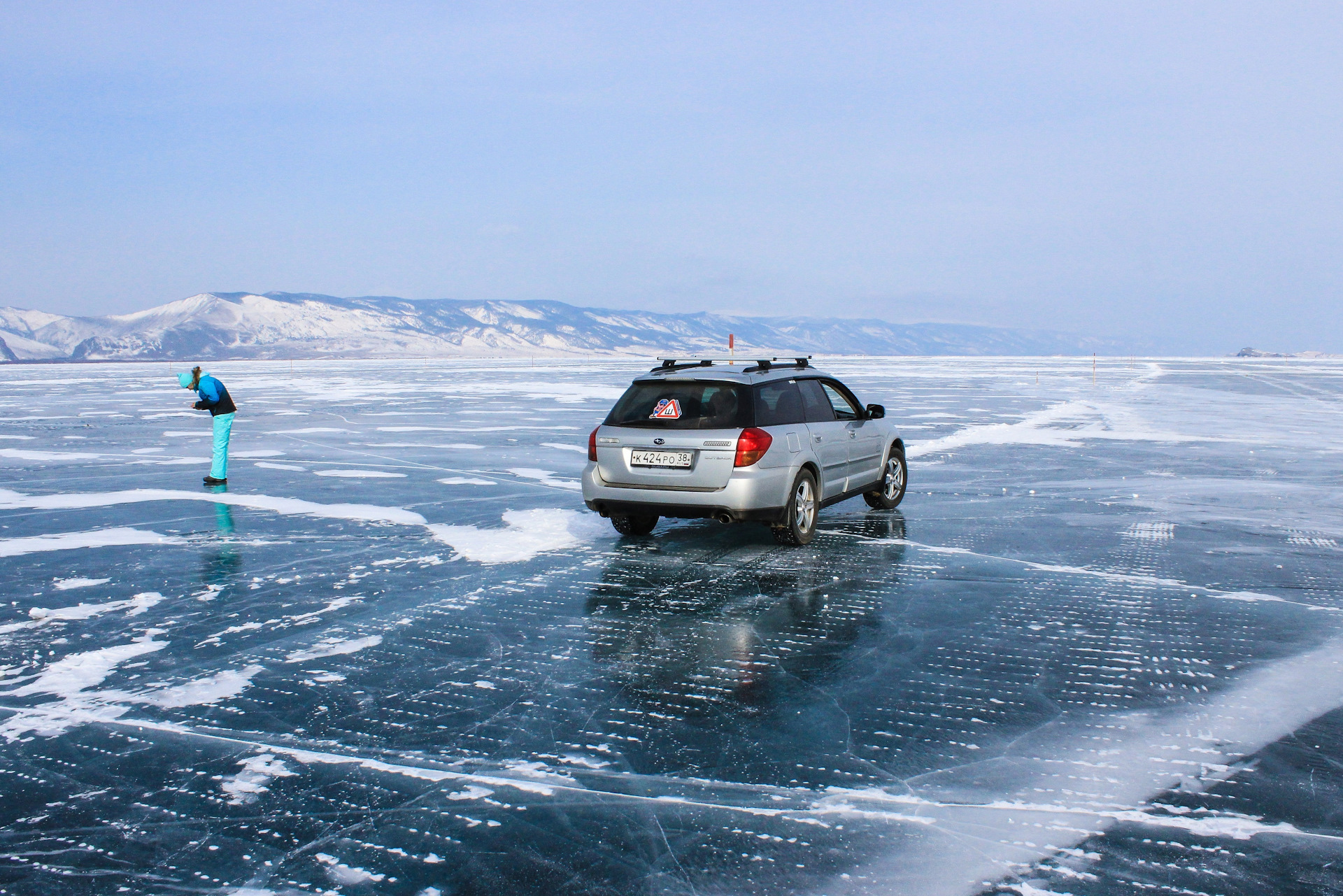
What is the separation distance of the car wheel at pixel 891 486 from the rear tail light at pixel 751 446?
266 cm

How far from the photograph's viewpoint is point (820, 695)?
524cm

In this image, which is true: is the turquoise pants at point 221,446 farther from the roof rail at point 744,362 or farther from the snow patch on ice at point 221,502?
the roof rail at point 744,362

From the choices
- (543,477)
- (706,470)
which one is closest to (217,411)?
(543,477)

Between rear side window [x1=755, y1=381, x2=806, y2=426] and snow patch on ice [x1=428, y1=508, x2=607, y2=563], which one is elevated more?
rear side window [x1=755, y1=381, x2=806, y2=426]

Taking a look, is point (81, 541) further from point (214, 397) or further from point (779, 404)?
point (779, 404)

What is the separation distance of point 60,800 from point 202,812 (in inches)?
23.8

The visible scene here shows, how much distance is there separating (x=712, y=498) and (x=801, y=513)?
1.03m

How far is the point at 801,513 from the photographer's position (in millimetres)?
9172

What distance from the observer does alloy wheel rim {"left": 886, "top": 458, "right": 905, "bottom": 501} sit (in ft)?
36.4

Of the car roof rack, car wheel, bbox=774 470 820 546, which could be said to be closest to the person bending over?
the car roof rack

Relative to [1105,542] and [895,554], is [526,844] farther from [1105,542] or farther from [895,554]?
[1105,542]

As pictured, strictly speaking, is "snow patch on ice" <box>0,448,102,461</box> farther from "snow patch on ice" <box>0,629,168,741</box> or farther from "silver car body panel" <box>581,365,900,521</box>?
"snow patch on ice" <box>0,629,168,741</box>

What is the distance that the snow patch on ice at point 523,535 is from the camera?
28.8 feet

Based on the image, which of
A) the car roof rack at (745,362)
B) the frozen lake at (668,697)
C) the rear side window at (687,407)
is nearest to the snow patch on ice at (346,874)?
the frozen lake at (668,697)
